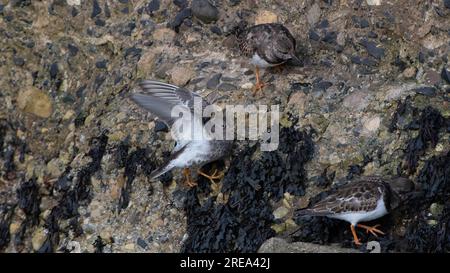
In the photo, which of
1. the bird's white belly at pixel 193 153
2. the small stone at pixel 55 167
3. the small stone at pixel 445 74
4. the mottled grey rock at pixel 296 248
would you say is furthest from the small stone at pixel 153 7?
the mottled grey rock at pixel 296 248

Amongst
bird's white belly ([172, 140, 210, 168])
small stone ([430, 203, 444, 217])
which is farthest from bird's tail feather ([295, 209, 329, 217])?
bird's white belly ([172, 140, 210, 168])

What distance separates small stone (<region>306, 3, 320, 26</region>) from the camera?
26.9 ft

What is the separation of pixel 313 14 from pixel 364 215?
2307 millimetres

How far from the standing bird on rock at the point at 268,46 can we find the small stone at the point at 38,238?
2.25 meters

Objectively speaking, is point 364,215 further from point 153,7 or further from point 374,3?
point 153,7

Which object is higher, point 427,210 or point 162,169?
point 162,169

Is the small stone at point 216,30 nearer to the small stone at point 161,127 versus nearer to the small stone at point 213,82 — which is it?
the small stone at point 213,82

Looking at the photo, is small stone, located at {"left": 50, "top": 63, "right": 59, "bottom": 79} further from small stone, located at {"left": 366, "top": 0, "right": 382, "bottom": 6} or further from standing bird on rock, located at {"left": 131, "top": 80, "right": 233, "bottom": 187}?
small stone, located at {"left": 366, "top": 0, "right": 382, "bottom": 6}

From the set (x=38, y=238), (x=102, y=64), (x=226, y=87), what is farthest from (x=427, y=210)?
(x=102, y=64)

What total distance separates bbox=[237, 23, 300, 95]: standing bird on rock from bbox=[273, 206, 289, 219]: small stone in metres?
1.25

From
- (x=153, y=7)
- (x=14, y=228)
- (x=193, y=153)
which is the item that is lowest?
(x=14, y=228)

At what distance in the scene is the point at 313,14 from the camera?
8219 mm
